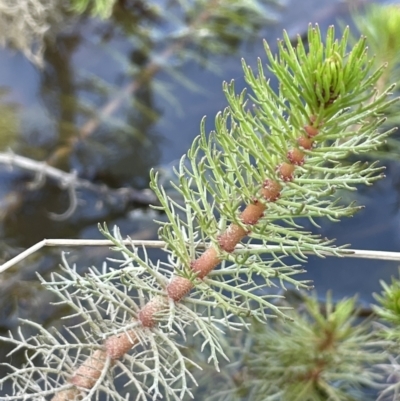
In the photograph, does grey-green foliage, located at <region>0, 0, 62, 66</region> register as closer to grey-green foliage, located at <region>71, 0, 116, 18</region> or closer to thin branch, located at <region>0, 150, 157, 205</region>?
grey-green foliage, located at <region>71, 0, 116, 18</region>

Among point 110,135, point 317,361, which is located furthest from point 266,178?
point 110,135

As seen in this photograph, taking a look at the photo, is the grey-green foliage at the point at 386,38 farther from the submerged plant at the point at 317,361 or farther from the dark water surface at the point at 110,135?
the submerged plant at the point at 317,361

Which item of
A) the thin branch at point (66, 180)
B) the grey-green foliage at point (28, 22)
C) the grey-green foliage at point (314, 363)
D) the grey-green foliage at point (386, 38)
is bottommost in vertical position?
the grey-green foliage at point (314, 363)

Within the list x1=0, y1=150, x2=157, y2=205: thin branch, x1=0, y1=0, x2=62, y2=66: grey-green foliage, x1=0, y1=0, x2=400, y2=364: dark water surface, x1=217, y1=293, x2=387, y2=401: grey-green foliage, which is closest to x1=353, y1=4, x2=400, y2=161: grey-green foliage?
x1=0, y1=0, x2=400, y2=364: dark water surface

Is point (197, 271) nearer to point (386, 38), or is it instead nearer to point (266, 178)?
point (266, 178)

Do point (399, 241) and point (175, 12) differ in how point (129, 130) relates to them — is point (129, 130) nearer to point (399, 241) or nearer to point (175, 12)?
point (175, 12)

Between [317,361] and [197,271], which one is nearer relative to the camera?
[197,271]

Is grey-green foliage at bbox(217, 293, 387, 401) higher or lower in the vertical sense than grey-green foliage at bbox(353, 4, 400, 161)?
lower

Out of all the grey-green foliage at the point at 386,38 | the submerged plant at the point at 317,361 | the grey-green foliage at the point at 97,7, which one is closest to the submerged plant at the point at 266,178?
the submerged plant at the point at 317,361

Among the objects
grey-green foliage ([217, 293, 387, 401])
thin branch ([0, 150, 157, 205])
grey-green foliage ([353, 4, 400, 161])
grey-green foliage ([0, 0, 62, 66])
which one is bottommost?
grey-green foliage ([217, 293, 387, 401])
